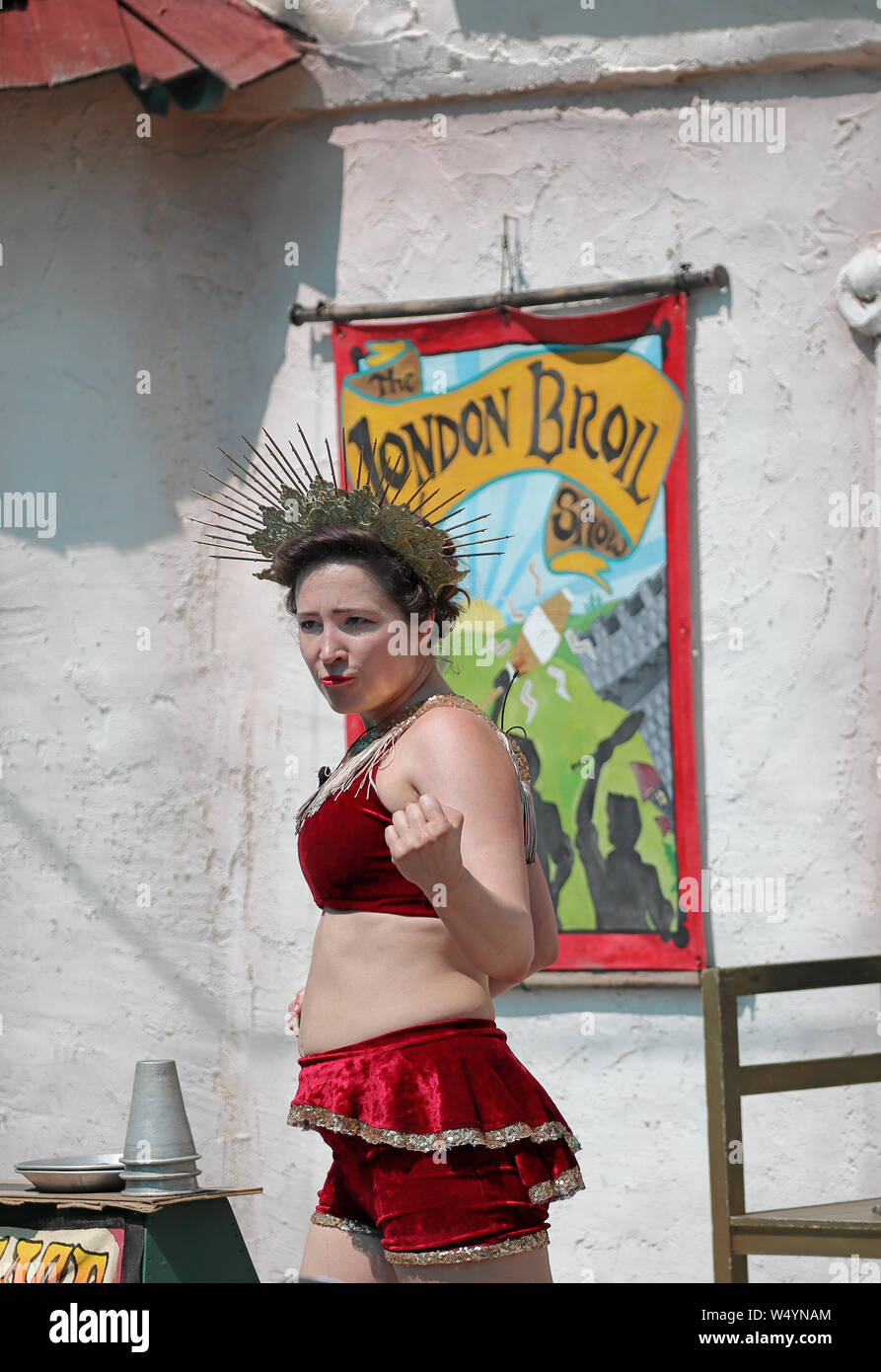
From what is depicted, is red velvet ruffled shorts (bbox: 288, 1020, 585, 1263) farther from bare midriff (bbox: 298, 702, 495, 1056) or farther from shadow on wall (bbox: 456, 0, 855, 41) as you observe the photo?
shadow on wall (bbox: 456, 0, 855, 41)

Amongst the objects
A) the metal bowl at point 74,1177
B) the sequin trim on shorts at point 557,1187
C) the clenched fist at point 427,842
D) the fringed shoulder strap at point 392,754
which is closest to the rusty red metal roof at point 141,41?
the fringed shoulder strap at point 392,754

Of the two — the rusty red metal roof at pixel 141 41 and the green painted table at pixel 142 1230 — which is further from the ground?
the rusty red metal roof at pixel 141 41

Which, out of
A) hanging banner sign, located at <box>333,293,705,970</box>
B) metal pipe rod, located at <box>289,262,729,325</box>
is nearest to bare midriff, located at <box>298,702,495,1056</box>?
hanging banner sign, located at <box>333,293,705,970</box>

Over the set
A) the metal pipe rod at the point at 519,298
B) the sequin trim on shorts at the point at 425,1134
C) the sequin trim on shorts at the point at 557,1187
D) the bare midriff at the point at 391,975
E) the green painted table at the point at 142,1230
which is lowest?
the green painted table at the point at 142,1230

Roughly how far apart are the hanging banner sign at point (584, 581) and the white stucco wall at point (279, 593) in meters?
0.10

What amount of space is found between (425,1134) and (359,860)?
425 mm

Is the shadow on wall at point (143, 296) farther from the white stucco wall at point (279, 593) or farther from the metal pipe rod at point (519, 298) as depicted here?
the metal pipe rod at point (519, 298)

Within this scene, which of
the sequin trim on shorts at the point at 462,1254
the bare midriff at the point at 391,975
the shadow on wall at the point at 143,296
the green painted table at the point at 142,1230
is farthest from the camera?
the shadow on wall at the point at 143,296

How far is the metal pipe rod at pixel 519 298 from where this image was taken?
4.71m

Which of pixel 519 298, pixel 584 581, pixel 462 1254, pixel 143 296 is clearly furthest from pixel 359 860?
pixel 143 296

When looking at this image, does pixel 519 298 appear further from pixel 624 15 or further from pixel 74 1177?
pixel 74 1177

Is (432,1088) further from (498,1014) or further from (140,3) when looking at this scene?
(140,3)

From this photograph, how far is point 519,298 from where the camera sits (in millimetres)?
4859
